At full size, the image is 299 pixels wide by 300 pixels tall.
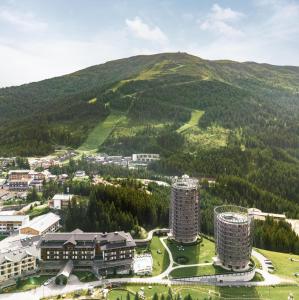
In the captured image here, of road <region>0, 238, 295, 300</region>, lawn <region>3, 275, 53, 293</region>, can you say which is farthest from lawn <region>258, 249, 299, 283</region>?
lawn <region>3, 275, 53, 293</region>

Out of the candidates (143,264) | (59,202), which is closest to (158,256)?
(143,264)

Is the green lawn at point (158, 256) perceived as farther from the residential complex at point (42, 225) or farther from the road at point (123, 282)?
the residential complex at point (42, 225)

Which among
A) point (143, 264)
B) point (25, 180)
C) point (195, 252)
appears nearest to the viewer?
point (143, 264)

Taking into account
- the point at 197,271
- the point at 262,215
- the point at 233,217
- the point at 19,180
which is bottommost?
the point at 197,271

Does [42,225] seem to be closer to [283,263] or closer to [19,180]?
[19,180]

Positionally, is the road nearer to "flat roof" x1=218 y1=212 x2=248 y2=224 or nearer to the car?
the car

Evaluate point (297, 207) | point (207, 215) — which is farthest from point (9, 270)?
point (297, 207)

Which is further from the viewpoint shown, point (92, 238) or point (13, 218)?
point (13, 218)
